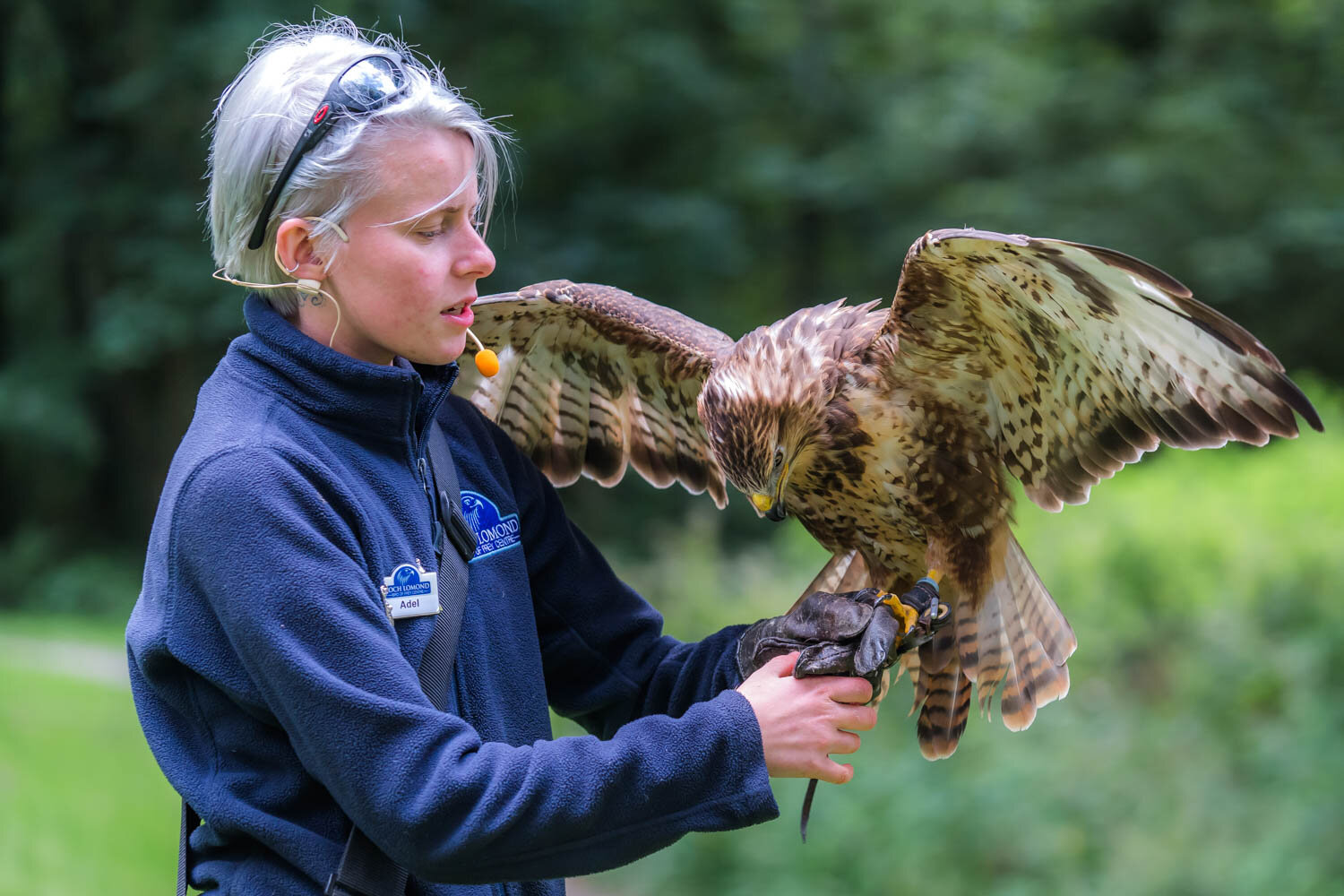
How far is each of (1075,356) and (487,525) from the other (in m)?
1.11

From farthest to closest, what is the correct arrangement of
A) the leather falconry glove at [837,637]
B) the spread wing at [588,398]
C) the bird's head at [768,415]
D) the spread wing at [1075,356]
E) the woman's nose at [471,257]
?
the spread wing at [588,398] → the bird's head at [768,415] → the spread wing at [1075,356] → the leather falconry glove at [837,637] → the woman's nose at [471,257]

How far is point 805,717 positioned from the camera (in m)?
1.66

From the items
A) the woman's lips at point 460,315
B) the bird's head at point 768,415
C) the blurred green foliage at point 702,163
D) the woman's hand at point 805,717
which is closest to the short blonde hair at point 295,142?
the woman's lips at point 460,315

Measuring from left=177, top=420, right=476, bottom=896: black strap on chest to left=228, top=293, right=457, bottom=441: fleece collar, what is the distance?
17 cm

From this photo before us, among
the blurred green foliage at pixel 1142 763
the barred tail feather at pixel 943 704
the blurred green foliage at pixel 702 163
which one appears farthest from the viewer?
the blurred green foliage at pixel 702 163

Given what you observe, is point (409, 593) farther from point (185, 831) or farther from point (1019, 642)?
point (1019, 642)

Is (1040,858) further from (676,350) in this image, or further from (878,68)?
(878,68)

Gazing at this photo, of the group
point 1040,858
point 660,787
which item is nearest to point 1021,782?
point 1040,858

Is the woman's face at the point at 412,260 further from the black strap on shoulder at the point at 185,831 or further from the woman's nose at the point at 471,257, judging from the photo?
the black strap on shoulder at the point at 185,831

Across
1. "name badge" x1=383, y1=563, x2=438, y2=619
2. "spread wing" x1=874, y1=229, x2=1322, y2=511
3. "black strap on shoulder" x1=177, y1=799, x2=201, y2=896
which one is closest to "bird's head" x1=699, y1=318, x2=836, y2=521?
"spread wing" x1=874, y1=229, x2=1322, y2=511

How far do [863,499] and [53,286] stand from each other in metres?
12.6

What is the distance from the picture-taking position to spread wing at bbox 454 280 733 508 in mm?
2930

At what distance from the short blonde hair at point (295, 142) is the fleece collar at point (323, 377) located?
0.08m

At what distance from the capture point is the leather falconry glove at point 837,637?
1.81 metres
